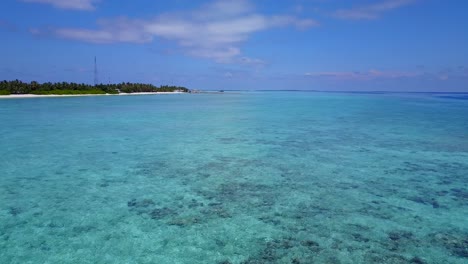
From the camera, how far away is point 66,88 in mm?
70312

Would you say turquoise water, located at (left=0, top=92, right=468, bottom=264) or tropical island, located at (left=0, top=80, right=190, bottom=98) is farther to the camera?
tropical island, located at (left=0, top=80, right=190, bottom=98)

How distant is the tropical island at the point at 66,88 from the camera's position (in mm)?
58844

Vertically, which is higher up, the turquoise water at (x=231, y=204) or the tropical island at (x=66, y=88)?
the tropical island at (x=66, y=88)

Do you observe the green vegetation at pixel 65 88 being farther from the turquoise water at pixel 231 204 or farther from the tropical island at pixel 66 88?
the turquoise water at pixel 231 204

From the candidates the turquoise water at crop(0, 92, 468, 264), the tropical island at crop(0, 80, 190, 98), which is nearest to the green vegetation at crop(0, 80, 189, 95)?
the tropical island at crop(0, 80, 190, 98)

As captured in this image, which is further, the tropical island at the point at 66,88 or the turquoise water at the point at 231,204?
the tropical island at the point at 66,88

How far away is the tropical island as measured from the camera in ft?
193

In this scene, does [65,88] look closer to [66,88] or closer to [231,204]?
[66,88]

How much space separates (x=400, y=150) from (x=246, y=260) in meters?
10.6

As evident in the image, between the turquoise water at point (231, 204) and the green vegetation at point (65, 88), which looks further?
the green vegetation at point (65, 88)

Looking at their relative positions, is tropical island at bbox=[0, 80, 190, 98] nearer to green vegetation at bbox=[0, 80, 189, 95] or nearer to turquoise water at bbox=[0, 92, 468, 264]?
green vegetation at bbox=[0, 80, 189, 95]

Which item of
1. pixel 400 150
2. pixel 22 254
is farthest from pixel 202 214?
pixel 400 150

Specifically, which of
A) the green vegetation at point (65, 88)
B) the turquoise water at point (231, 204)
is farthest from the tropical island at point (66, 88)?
the turquoise water at point (231, 204)

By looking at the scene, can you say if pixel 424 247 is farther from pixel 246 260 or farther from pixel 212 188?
pixel 212 188
